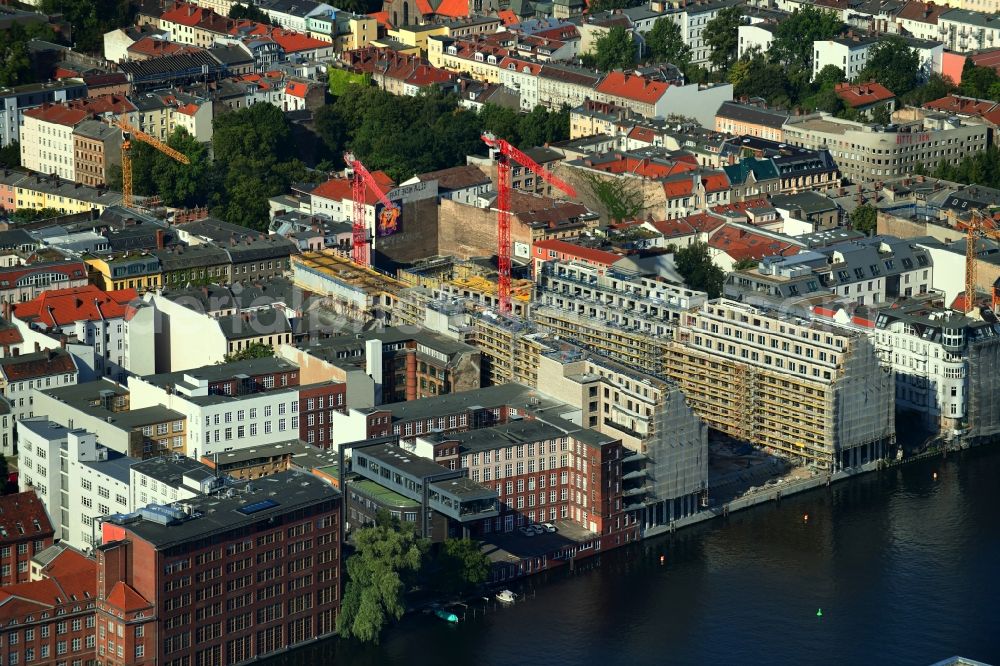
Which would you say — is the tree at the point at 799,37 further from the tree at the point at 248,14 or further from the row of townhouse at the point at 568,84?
the tree at the point at 248,14

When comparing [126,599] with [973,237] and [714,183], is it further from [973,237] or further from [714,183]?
[714,183]

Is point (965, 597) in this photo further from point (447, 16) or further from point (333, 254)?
point (447, 16)

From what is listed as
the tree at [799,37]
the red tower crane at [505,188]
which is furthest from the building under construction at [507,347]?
the tree at [799,37]

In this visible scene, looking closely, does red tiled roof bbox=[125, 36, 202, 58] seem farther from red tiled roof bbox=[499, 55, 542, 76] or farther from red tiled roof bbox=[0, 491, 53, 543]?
red tiled roof bbox=[0, 491, 53, 543]

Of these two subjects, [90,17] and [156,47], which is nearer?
[156,47]

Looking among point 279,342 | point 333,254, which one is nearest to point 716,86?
point 333,254

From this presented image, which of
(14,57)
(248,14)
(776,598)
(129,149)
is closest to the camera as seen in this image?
(776,598)

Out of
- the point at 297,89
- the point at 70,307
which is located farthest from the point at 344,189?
the point at 70,307
